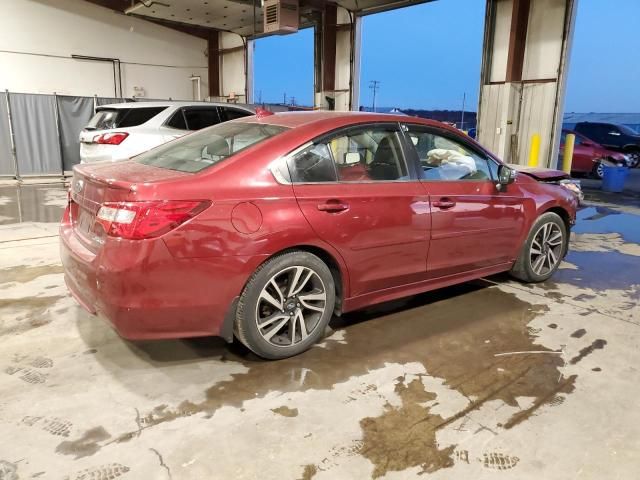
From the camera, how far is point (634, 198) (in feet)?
33.8

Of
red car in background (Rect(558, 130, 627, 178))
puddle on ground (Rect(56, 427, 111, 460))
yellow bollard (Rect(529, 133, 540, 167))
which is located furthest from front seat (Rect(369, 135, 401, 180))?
red car in background (Rect(558, 130, 627, 178))

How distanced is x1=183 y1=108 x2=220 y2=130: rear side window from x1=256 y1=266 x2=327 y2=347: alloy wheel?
18.6 feet

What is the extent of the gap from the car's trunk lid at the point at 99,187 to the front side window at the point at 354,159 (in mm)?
723

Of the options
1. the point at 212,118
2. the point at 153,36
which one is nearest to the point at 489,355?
the point at 212,118

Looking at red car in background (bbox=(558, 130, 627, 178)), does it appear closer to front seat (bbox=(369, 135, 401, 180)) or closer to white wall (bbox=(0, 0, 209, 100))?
front seat (bbox=(369, 135, 401, 180))

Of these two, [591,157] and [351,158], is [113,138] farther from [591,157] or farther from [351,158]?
[591,157]

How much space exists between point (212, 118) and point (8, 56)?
1078cm

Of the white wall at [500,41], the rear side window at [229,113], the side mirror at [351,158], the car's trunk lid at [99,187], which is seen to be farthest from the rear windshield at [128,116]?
the white wall at [500,41]

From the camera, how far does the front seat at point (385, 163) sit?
129 inches

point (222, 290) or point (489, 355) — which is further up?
point (222, 290)

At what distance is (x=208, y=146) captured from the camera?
3219 mm

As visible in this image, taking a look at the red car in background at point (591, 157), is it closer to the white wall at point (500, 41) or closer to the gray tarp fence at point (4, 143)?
the white wall at point (500, 41)

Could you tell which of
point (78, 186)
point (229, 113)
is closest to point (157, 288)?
point (78, 186)

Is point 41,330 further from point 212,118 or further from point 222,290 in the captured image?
point 212,118
